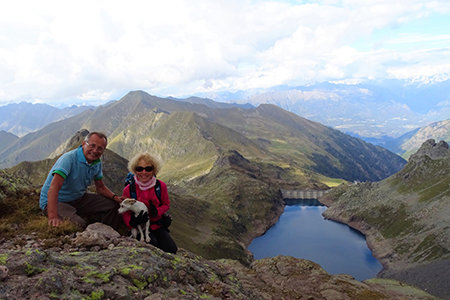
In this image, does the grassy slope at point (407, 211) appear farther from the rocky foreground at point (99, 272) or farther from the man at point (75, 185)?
the man at point (75, 185)

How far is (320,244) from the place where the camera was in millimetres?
126062

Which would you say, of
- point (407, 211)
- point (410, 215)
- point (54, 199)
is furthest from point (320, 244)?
point (54, 199)

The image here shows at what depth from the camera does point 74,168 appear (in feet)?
42.3

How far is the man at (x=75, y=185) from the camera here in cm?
1231

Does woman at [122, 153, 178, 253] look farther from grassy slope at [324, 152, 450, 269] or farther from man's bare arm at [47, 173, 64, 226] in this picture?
grassy slope at [324, 152, 450, 269]

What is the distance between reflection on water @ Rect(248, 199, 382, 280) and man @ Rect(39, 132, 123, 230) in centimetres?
10338

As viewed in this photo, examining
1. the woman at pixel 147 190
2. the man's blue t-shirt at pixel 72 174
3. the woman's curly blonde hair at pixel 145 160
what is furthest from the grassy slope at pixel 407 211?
the man's blue t-shirt at pixel 72 174

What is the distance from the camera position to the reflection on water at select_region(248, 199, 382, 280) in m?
105

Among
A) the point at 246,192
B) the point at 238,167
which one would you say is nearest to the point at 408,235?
the point at 246,192

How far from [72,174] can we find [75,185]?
2.33ft

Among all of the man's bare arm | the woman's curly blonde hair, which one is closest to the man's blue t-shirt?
the man's bare arm

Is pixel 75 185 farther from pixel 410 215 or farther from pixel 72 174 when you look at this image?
pixel 410 215

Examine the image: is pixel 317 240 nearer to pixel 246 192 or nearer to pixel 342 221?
pixel 342 221

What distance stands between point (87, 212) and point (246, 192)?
145 meters
